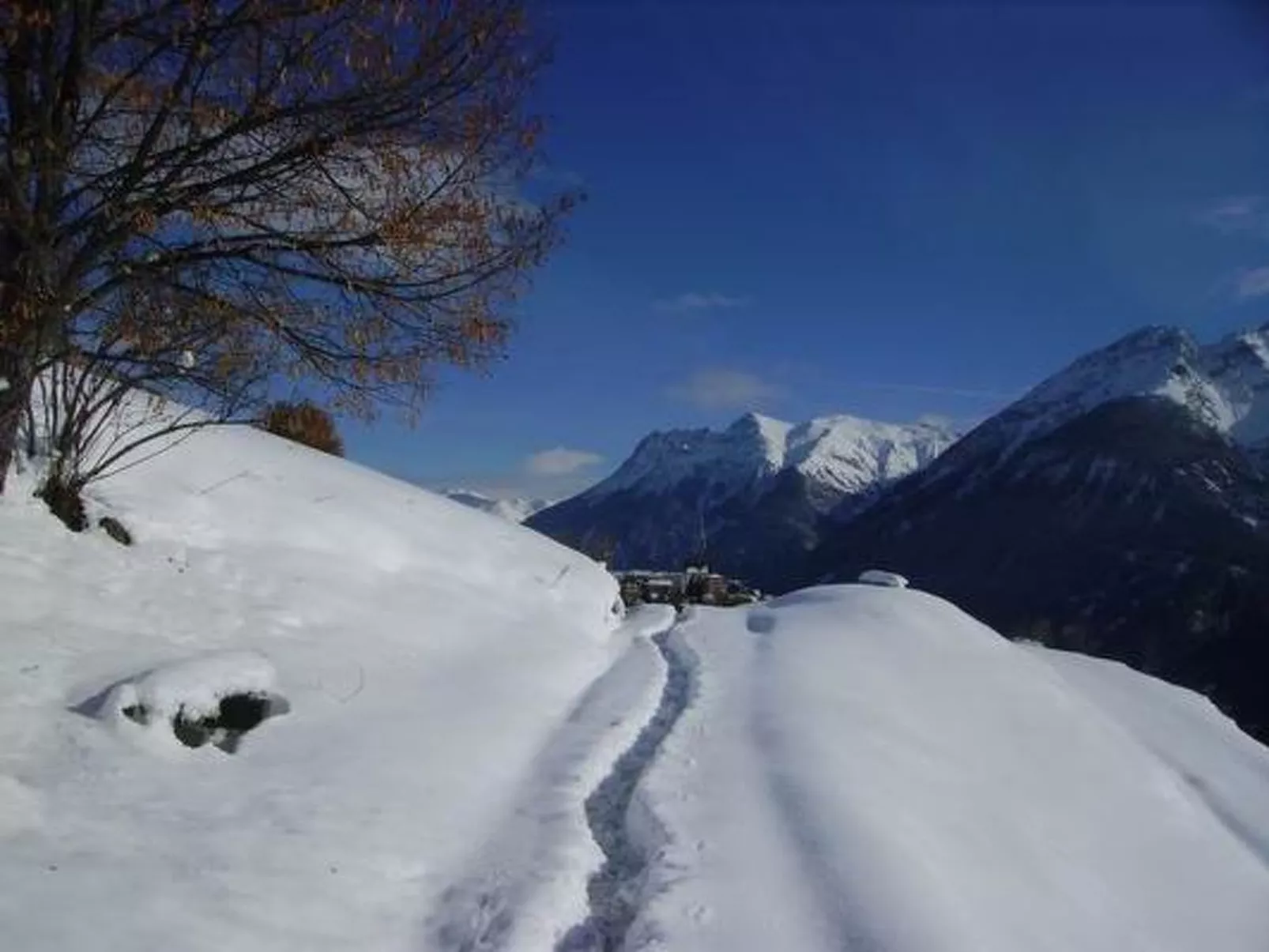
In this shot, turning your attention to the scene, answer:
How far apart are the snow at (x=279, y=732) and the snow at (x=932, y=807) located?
40.2 inches

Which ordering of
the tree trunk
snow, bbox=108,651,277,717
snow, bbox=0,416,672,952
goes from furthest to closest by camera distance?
1. snow, bbox=108,651,277,717
2. the tree trunk
3. snow, bbox=0,416,672,952

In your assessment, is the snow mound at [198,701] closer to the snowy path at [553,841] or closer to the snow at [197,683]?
the snow at [197,683]

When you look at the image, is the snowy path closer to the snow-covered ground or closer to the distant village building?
the snow-covered ground

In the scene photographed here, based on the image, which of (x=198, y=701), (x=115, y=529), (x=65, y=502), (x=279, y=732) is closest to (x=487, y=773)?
(x=279, y=732)

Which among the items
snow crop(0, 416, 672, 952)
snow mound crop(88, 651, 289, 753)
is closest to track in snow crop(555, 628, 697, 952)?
snow crop(0, 416, 672, 952)

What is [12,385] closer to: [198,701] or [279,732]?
[198,701]

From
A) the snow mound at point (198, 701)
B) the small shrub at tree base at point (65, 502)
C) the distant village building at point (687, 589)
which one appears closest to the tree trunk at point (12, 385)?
the snow mound at point (198, 701)

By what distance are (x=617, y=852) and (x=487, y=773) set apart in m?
1.88

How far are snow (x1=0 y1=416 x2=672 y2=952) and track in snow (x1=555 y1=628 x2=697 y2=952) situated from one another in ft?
0.50

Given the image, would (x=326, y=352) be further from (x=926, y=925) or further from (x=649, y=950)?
(x=926, y=925)

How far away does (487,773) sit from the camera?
33.5 feet

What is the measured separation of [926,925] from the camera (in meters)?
7.96

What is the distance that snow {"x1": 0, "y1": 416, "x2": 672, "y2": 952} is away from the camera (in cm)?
664

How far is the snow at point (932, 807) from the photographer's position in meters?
8.19
